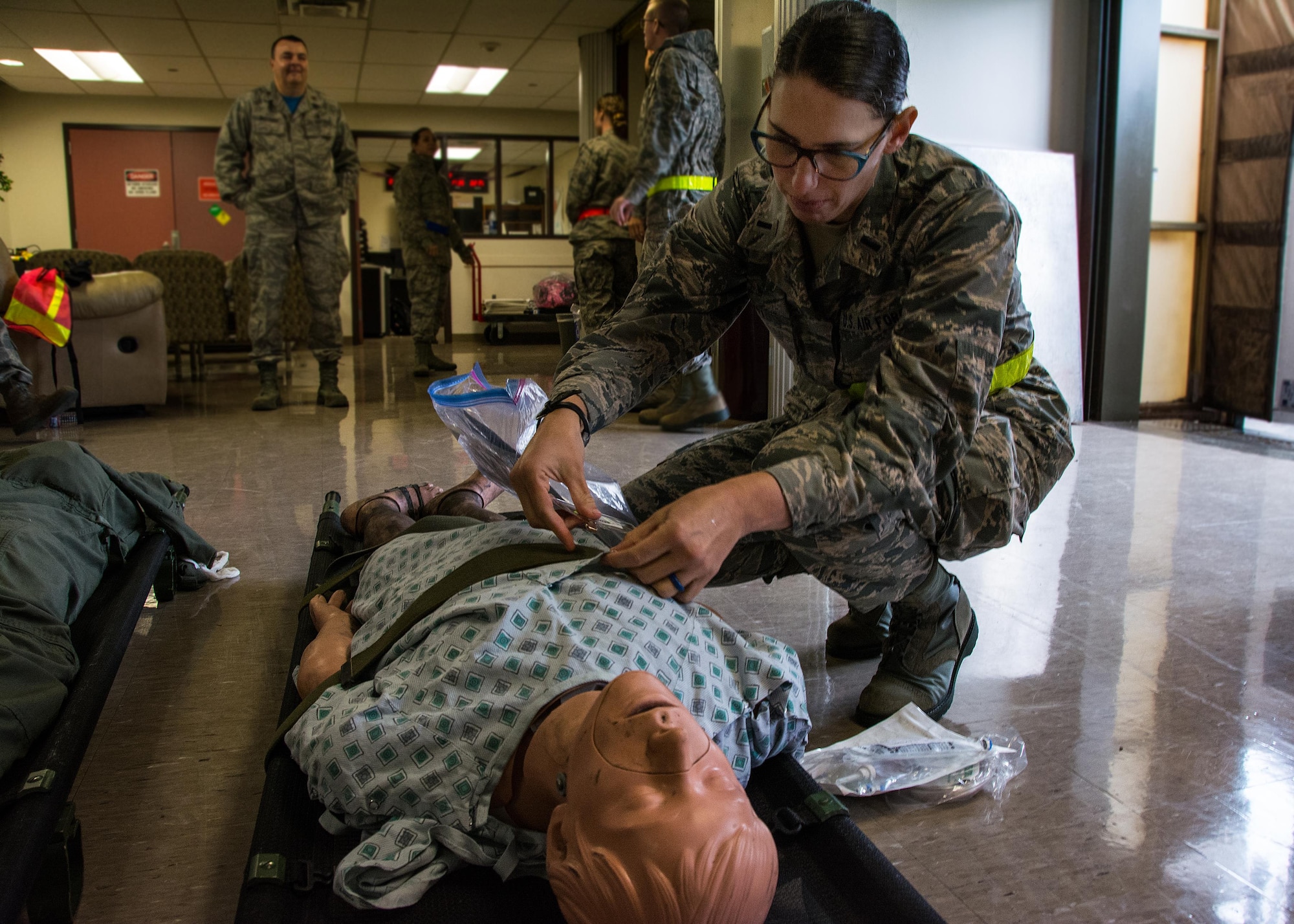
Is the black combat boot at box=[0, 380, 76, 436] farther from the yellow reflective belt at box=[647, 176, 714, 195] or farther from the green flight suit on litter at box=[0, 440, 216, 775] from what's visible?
the yellow reflective belt at box=[647, 176, 714, 195]

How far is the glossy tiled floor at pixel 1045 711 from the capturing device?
121cm

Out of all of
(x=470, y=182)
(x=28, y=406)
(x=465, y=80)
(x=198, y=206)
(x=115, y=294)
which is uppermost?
(x=465, y=80)

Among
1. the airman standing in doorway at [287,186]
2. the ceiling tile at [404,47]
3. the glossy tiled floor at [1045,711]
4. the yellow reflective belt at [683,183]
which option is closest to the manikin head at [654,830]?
the glossy tiled floor at [1045,711]

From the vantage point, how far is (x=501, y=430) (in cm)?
168

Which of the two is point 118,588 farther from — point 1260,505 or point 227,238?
point 227,238

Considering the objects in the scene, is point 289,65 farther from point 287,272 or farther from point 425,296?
point 425,296

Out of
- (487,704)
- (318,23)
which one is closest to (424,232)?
(318,23)

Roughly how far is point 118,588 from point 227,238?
33.6 feet

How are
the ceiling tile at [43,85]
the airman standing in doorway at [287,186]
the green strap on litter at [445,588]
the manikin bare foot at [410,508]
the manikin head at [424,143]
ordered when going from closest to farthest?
1. the green strap on litter at [445,588]
2. the manikin bare foot at [410,508]
3. the airman standing in doorway at [287,186]
4. the manikin head at [424,143]
5. the ceiling tile at [43,85]

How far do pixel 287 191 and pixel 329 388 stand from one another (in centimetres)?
104

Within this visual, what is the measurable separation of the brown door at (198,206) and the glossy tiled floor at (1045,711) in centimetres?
843

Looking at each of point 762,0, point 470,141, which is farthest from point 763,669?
point 470,141

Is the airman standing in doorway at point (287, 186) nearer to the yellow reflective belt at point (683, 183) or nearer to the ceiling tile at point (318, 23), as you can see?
the yellow reflective belt at point (683, 183)

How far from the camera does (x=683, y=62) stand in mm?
4160
